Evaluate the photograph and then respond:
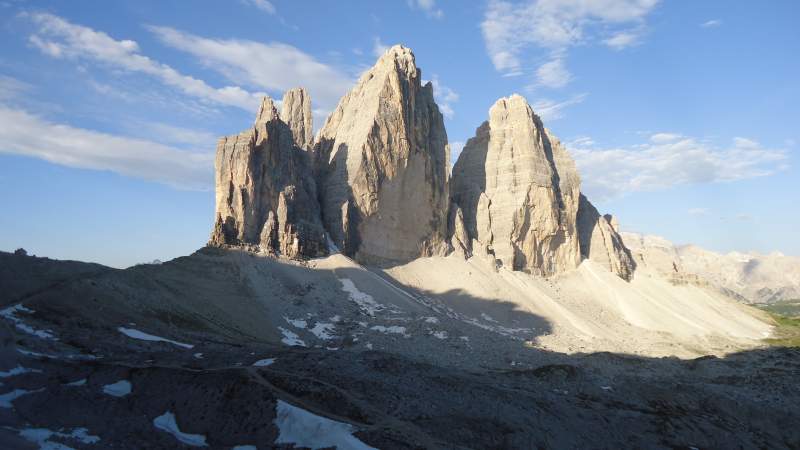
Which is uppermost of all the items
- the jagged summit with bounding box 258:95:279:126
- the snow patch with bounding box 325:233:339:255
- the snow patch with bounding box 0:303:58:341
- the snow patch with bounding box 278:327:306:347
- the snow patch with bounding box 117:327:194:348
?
the jagged summit with bounding box 258:95:279:126

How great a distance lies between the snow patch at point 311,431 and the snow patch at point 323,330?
26538mm

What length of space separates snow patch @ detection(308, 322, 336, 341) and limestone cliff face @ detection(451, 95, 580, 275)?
1344 inches

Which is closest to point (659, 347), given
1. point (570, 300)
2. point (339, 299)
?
point (570, 300)

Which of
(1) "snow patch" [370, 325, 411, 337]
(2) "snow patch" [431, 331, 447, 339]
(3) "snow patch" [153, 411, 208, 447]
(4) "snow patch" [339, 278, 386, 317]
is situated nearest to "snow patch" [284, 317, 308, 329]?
(1) "snow patch" [370, 325, 411, 337]

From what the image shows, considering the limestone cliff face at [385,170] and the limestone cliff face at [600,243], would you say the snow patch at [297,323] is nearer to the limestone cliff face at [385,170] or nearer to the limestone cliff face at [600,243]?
the limestone cliff face at [385,170]

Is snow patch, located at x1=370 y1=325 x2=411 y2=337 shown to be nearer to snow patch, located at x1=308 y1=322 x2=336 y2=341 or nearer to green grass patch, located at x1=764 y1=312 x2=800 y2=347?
snow patch, located at x1=308 y1=322 x2=336 y2=341

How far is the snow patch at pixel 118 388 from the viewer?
20125 mm

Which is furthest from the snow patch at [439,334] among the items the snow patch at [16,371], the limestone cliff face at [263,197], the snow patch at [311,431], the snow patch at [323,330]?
the snow patch at [16,371]

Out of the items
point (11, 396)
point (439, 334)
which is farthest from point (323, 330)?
point (11, 396)

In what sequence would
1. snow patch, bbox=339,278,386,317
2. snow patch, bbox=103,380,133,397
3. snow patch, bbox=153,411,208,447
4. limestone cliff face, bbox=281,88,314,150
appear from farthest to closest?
limestone cliff face, bbox=281,88,314,150 → snow patch, bbox=339,278,386,317 → snow patch, bbox=103,380,133,397 → snow patch, bbox=153,411,208,447

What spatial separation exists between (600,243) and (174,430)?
79480mm

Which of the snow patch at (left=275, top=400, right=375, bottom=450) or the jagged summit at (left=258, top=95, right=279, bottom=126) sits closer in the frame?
the snow patch at (left=275, top=400, right=375, bottom=450)

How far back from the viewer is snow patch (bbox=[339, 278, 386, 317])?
170ft

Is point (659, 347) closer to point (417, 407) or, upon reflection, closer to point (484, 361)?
point (484, 361)
